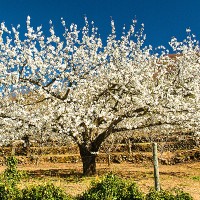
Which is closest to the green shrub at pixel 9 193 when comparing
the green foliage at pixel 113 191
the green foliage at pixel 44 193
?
the green foliage at pixel 44 193

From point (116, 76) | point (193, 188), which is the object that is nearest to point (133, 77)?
point (116, 76)

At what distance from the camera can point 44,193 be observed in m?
9.60

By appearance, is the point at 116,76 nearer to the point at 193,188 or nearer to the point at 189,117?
the point at 189,117

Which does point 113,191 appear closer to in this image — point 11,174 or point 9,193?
point 9,193

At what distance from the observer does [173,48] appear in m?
19.6

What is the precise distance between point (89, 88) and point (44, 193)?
8295 mm

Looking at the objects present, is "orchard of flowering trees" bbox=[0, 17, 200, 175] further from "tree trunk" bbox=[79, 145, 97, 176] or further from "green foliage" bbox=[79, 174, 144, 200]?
"green foliage" bbox=[79, 174, 144, 200]

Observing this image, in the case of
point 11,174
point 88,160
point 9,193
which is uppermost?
point 88,160

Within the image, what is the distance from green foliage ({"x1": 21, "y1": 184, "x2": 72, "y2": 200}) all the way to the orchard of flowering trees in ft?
19.3

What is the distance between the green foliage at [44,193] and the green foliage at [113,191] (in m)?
0.69

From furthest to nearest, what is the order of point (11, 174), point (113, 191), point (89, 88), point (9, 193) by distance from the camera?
point (89, 88), point (11, 174), point (9, 193), point (113, 191)

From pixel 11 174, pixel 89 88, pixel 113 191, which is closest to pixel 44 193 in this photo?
pixel 113 191

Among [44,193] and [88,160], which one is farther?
[88,160]

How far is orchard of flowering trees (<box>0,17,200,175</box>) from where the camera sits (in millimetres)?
15961
